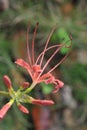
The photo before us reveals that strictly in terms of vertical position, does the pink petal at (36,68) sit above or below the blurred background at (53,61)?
above

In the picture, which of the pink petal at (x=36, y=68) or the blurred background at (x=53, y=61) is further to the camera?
the blurred background at (x=53, y=61)

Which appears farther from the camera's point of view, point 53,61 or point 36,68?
point 53,61

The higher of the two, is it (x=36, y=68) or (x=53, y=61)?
(x=36, y=68)

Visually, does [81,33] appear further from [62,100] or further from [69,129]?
[69,129]

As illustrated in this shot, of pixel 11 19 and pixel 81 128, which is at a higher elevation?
pixel 11 19

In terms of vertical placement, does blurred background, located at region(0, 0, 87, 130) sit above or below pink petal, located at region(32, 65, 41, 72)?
below

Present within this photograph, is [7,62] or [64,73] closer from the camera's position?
[7,62]

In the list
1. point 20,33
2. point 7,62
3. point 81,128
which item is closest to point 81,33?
point 20,33

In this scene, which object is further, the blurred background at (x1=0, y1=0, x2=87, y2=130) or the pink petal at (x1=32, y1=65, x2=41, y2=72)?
the blurred background at (x1=0, y1=0, x2=87, y2=130)
